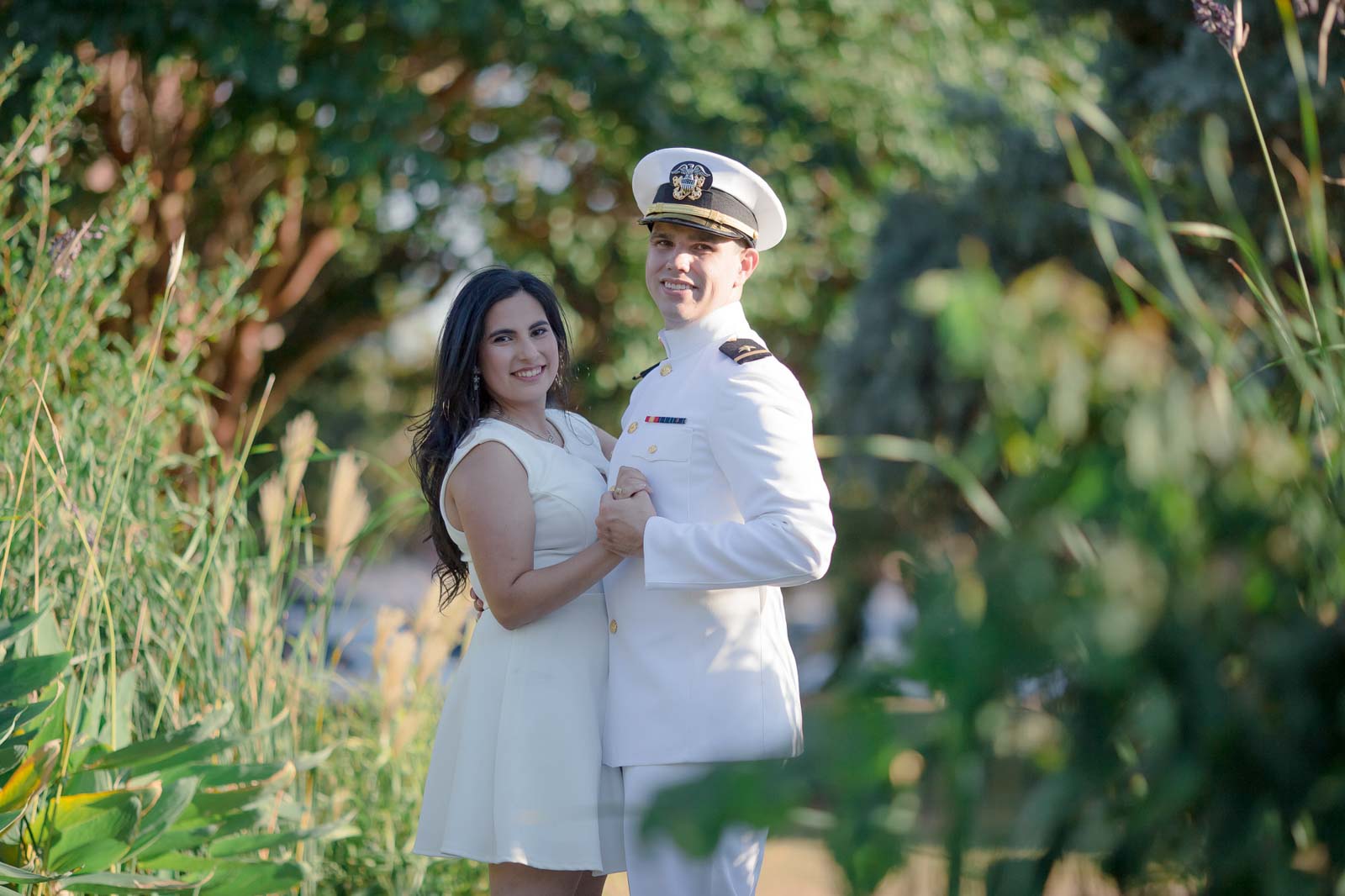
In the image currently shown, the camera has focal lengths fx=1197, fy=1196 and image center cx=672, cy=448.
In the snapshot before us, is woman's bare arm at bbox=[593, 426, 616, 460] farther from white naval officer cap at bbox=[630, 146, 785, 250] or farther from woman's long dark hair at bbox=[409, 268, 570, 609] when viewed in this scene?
white naval officer cap at bbox=[630, 146, 785, 250]

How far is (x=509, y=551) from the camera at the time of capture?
2.46 metres

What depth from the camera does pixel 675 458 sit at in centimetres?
247

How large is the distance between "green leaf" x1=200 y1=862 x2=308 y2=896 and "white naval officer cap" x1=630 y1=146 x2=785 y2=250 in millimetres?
1530


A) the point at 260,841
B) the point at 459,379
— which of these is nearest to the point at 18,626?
the point at 260,841

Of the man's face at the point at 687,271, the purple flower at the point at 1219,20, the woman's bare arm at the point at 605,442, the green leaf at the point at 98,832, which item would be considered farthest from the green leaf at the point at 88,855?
the purple flower at the point at 1219,20

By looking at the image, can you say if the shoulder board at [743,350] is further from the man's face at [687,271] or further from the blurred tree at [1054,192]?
the blurred tree at [1054,192]

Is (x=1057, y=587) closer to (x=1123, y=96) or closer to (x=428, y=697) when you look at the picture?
(x=428, y=697)

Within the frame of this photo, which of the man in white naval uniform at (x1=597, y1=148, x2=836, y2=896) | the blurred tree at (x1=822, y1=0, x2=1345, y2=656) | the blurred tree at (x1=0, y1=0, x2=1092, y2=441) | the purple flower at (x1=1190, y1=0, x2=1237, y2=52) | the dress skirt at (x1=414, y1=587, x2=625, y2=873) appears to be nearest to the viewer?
the purple flower at (x1=1190, y1=0, x2=1237, y2=52)

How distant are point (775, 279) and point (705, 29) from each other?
2047 millimetres

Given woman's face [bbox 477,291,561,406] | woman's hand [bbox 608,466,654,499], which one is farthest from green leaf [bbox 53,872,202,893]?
woman's face [bbox 477,291,561,406]

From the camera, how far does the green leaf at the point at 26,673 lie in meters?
2.15

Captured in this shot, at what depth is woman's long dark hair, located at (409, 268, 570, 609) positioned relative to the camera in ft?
8.94

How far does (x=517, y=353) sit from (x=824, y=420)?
290 inches

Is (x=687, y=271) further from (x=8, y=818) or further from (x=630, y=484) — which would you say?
(x=8, y=818)
